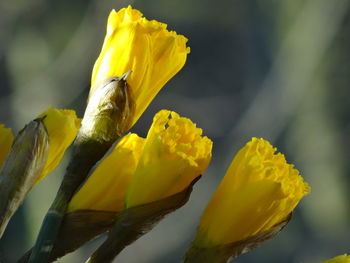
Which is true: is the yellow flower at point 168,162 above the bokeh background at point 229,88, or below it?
above

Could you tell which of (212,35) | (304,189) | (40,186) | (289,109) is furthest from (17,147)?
(212,35)

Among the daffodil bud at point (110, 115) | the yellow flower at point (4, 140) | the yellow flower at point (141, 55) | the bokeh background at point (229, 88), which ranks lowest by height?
the bokeh background at point (229, 88)

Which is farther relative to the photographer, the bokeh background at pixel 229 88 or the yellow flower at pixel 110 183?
the bokeh background at pixel 229 88

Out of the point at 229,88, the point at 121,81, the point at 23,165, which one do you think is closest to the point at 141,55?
the point at 121,81

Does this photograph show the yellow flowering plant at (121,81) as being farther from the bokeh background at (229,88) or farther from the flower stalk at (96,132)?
the bokeh background at (229,88)

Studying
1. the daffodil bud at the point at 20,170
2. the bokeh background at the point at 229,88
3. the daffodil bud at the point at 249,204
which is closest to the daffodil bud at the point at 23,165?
the daffodil bud at the point at 20,170

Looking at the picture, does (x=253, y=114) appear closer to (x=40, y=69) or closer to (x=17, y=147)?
(x=40, y=69)
